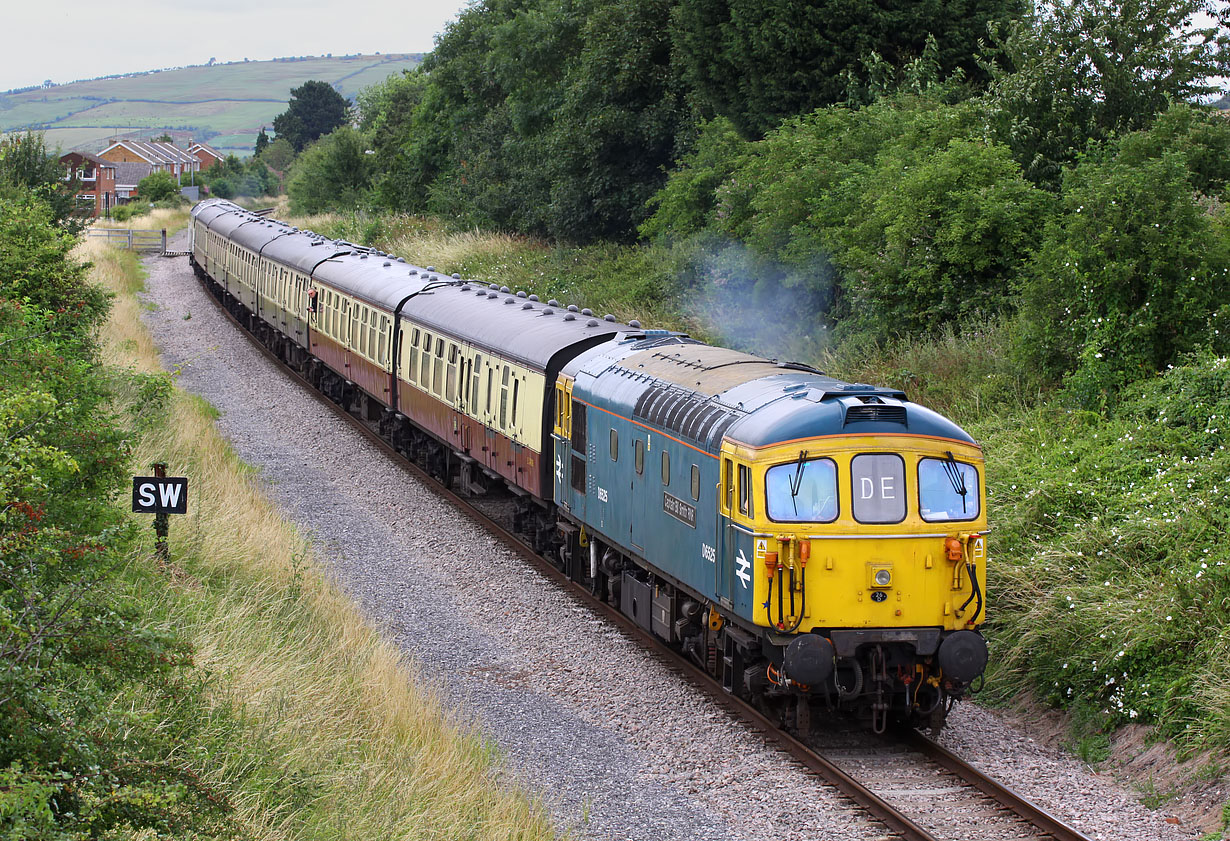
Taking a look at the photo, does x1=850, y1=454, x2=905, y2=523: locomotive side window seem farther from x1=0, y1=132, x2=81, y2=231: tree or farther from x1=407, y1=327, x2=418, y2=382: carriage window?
x1=0, y1=132, x2=81, y2=231: tree

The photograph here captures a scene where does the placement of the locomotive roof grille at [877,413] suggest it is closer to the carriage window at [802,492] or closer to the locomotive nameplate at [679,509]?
the carriage window at [802,492]

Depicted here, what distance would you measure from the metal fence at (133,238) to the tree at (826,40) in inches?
1606

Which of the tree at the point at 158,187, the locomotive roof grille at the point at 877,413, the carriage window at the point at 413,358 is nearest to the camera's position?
the locomotive roof grille at the point at 877,413

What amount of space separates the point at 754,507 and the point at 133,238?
62.5 metres

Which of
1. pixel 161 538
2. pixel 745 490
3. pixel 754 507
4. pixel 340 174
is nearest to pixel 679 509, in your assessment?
pixel 745 490

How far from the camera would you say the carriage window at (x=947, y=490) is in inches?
393

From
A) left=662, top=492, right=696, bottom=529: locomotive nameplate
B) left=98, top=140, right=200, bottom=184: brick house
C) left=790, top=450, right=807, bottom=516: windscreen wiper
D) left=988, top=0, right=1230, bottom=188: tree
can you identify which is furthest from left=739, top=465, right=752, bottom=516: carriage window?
left=98, top=140, right=200, bottom=184: brick house

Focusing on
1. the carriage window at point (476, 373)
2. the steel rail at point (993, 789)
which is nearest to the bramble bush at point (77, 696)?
the steel rail at point (993, 789)

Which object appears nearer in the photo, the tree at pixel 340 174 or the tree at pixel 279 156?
the tree at pixel 340 174

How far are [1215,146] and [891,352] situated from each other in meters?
5.17

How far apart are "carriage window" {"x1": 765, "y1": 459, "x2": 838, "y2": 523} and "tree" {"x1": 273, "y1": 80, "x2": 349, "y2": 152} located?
400 ft

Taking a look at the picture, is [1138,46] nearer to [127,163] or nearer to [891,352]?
[891,352]

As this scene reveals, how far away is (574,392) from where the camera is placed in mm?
14289

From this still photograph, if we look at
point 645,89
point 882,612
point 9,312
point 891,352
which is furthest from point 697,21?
point 882,612
